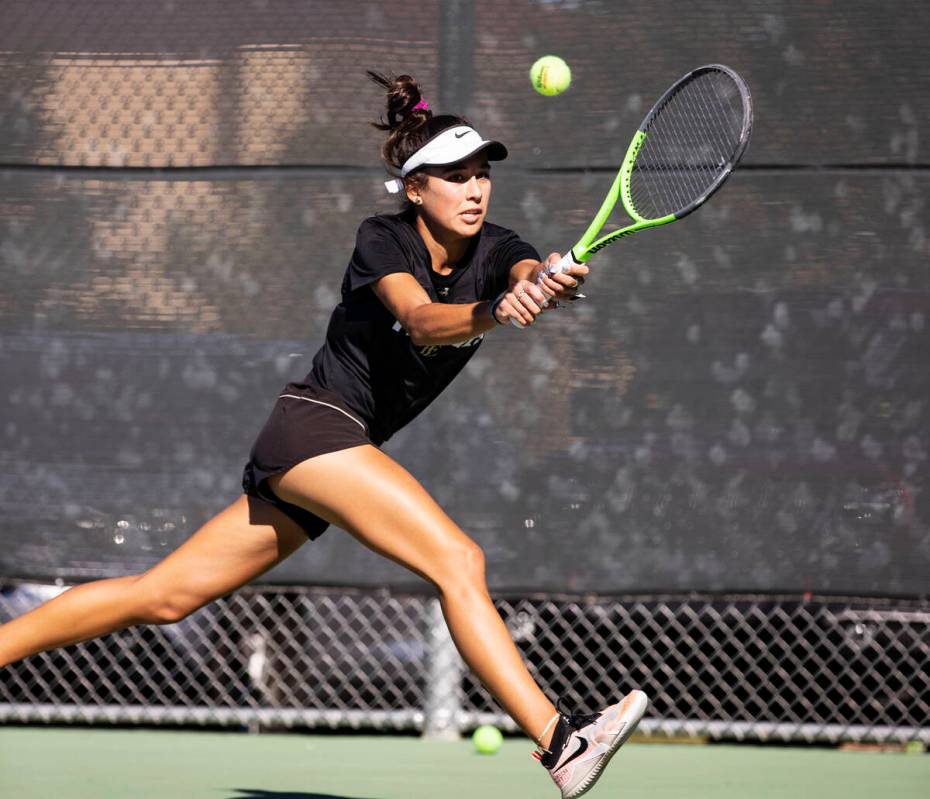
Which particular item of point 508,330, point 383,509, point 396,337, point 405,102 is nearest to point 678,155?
point 508,330

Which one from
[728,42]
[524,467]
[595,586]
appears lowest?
[595,586]

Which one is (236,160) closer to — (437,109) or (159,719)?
(437,109)

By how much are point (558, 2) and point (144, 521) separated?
1.93m

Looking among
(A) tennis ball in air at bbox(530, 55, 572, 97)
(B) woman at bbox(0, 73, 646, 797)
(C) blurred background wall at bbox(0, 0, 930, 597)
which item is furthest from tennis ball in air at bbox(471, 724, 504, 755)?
(A) tennis ball in air at bbox(530, 55, 572, 97)

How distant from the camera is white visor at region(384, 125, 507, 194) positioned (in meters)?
2.91

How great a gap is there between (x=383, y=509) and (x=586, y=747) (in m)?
0.59

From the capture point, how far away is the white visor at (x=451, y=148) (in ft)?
9.55

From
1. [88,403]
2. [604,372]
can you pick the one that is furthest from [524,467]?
[88,403]

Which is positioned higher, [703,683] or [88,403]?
[88,403]

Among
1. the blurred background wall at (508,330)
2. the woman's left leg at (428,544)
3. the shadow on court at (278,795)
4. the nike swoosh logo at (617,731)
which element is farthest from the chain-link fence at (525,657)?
the nike swoosh logo at (617,731)

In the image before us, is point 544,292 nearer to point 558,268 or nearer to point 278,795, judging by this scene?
point 558,268

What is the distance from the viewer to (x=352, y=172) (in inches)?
166

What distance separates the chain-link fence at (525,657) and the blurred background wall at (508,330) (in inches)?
7.8

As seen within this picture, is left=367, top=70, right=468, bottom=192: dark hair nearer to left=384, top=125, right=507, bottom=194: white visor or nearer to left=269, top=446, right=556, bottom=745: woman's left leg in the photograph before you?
left=384, top=125, right=507, bottom=194: white visor
